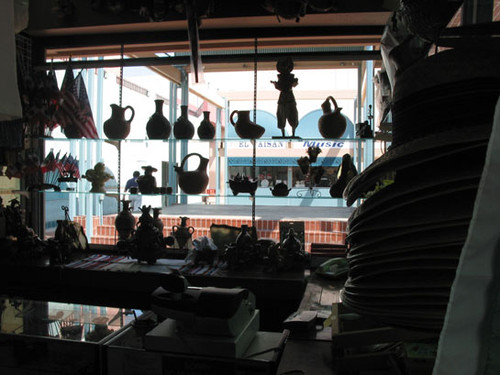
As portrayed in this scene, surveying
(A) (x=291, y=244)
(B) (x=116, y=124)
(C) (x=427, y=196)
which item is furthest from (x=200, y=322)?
(B) (x=116, y=124)

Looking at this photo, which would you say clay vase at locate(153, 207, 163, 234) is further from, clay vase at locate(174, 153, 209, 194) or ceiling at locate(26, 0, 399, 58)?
ceiling at locate(26, 0, 399, 58)

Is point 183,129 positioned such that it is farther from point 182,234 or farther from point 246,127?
point 182,234

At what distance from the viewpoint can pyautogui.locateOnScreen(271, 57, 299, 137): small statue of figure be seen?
9.49 feet

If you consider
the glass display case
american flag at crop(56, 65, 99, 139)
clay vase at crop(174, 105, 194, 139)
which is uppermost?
american flag at crop(56, 65, 99, 139)

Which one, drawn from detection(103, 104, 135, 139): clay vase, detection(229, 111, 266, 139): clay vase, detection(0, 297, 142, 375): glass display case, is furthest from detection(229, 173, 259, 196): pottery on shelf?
detection(0, 297, 142, 375): glass display case

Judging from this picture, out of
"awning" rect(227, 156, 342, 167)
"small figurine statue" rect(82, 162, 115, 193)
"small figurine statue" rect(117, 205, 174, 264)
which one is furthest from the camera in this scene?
"small figurine statue" rect(82, 162, 115, 193)

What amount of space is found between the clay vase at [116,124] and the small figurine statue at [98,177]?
0.94 feet

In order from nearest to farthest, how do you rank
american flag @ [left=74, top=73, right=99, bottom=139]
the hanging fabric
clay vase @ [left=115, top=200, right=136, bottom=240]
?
the hanging fabric < clay vase @ [left=115, top=200, right=136, bottom=240] < american flag @ [left=74, top=73, right=99, bottom=139]

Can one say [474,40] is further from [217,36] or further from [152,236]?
[217,36]

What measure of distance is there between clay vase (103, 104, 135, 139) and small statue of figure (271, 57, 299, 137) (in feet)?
3.94

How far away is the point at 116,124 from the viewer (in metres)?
3.19

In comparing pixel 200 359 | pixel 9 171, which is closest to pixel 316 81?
pixel 9 171

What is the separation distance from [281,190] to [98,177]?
1.53m

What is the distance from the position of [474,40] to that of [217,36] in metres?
2.67
